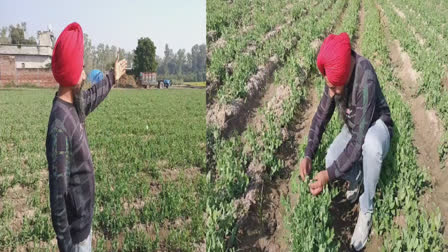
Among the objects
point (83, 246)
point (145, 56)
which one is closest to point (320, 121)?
point (145, 56)

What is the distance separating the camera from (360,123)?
1.64 m

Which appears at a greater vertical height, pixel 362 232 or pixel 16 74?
pixel 16 74

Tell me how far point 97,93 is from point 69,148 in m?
0.28

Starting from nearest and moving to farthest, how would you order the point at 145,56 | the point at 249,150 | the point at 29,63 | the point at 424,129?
the point at 29,63 < the point at 145,56 < the point at 424,129 < the point at 249,150

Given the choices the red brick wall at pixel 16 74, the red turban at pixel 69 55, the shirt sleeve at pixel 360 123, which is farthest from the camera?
the shirt sleeve at pixel 360 123

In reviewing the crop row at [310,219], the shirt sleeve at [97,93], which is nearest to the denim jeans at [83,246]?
the shirt sleeve at [97,93]

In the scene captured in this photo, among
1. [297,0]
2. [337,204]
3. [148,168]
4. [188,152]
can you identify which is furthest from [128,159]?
[297,0]

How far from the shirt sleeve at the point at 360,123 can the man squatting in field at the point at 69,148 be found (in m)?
1.06

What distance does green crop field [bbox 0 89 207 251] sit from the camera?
1.72 m

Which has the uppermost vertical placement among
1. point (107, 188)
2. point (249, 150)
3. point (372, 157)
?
point (372, 157)

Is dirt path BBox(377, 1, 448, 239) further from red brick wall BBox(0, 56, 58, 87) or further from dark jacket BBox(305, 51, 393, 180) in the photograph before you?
red brick wall BBox(0, 56, 58, 87)

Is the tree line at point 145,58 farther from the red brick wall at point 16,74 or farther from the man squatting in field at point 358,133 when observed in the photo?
the man squatting in field at point 358,133

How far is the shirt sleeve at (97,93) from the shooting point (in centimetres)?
120

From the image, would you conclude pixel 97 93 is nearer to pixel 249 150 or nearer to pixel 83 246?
pixel 83 246
